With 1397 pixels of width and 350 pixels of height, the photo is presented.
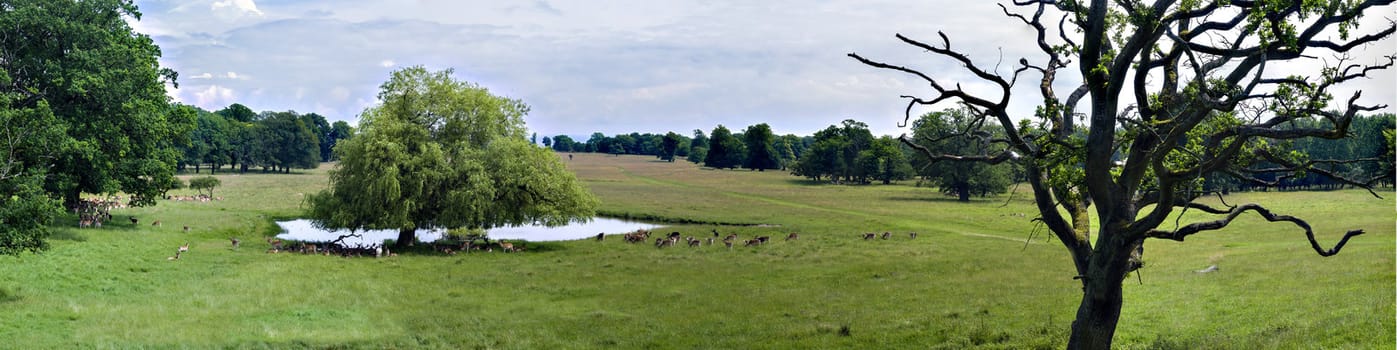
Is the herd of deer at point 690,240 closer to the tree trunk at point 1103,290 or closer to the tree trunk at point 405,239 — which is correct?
the tree trunk at point 405,239

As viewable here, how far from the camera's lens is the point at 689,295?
27734 millimetres

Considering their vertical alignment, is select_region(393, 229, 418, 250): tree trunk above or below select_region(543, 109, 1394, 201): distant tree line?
below

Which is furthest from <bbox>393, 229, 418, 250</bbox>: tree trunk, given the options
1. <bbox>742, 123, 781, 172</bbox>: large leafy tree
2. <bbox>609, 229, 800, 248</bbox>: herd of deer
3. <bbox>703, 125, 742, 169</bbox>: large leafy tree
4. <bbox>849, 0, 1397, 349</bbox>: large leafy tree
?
<bbox>703, 125, 742, 169</bbox>: large leafy tree

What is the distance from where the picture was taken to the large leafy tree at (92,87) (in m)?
35.8

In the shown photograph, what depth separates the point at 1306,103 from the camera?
11977mm

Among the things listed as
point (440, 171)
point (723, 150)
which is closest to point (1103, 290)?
point (440, 171)

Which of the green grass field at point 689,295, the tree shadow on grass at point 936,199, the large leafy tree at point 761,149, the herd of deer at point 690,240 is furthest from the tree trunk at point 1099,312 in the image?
the large leafy tree at point 761,149

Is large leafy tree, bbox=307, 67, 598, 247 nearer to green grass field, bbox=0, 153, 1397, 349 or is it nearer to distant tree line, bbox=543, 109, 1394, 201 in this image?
green grass field, bbox=0, 153, 1397, 349

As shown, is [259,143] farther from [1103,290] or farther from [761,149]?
[1103,290]

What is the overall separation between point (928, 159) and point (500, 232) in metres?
41.0

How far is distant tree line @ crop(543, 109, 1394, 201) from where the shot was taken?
22.7 m

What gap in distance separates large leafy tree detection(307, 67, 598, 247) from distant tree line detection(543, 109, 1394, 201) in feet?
57.2

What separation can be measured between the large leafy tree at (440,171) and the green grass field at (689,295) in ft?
8.10

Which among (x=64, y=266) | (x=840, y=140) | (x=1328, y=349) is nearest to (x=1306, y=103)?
(x=1328, y=349)
